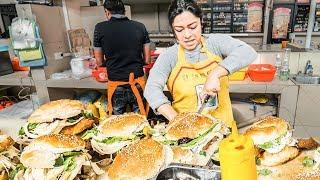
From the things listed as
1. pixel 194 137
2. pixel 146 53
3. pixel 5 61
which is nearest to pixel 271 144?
pixel 194 137

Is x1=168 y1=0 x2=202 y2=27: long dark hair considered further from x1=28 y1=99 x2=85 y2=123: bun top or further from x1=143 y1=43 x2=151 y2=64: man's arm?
x1=143 y1=43 x2=151 y2=64: man's arm

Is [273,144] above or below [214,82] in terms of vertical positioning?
below

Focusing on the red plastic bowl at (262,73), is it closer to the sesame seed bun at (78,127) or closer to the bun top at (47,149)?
the sesame seed bun at (78,127)

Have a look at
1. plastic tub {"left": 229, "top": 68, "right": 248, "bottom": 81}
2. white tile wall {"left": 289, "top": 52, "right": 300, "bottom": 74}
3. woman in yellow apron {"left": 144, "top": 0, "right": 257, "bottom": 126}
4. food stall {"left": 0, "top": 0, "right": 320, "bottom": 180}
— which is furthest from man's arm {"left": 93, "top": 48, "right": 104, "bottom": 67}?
white tile wall {"left": 289, "top": 52, "right": 300, "bottom": 74}

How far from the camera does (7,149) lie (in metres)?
1.32

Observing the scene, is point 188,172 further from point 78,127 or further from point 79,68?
point 79,68

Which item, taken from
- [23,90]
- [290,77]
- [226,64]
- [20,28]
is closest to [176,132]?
[226,64]

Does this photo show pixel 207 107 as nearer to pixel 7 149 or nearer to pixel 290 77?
pixel 7 149

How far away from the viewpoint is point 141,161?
105 cm

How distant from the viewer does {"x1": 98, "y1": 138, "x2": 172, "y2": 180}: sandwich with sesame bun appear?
102cm

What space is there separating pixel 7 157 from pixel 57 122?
28 centimetres

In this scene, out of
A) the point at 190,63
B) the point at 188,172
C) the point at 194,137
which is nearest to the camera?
the point at 188,172

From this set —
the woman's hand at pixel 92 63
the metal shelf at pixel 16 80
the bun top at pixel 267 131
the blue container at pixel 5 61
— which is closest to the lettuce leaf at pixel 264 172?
the bun top at pixel 267 131

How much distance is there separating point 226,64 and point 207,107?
36 cm
